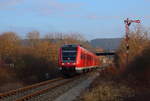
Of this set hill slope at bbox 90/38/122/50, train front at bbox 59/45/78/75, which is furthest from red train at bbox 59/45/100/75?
hill slope at bbox 90/38/122/50

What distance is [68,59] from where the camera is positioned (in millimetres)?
33156

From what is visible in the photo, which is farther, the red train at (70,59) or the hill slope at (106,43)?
the hill slope at (106,43)

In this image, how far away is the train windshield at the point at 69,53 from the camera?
33094 mm

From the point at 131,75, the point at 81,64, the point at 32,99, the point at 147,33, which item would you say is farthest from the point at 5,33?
the point at 32,99

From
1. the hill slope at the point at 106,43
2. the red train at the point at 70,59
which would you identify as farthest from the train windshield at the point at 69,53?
the hill slope at the point at 106,43

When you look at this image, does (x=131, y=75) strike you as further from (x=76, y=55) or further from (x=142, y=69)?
(x=76, y=55)

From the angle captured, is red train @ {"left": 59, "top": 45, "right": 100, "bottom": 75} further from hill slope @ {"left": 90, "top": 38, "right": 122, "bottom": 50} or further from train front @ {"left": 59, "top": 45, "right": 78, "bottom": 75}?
hill slope @ {"left": 90, "top": 38, "right": 122, "bottom": 50}

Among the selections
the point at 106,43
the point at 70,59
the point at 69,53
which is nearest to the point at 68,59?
the point at 70,59

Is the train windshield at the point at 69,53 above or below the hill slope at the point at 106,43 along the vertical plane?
below

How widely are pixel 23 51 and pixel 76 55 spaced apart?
16.7 meters

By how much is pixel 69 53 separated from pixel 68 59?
26.4 inches

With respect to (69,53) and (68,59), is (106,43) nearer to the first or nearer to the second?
(69,53)

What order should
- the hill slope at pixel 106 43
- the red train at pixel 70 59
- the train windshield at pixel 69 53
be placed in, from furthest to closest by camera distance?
1. the hill slope at pixel 106 43
2. the train windshield at pixel 69 53
3. the red train at pixel 70 59

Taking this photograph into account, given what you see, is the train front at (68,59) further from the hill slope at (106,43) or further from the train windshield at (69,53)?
the hill slope at (106,43)
